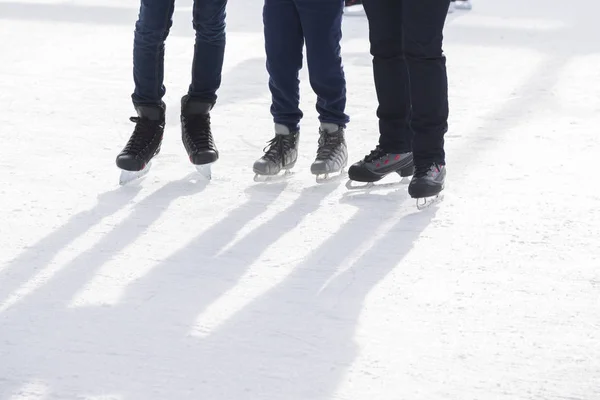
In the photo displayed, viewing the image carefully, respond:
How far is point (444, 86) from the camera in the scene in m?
3.09

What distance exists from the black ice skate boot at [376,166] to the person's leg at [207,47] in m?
0.49

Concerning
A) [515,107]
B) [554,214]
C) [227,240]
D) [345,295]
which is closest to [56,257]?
[227,240]

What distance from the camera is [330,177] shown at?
11.1ft

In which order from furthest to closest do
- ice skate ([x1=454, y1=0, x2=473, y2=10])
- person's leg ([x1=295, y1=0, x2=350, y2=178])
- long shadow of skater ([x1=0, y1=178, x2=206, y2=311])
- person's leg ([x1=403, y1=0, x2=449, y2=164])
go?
ice skate ([x1=454, y1=0, x2=473, y2=10]) → person's leg ([x1=295, y1=0, x2=350, y2=178]) → person's leg ([x1=403, y1=0, x2=449, y2=164]) → long shadow of skater ([x1=0, y1=178, x2=206, y2=311])

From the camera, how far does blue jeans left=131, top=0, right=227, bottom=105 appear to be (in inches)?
127

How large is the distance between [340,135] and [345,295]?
0.98 metres

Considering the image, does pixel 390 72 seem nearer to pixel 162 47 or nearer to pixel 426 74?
pixel 426 74

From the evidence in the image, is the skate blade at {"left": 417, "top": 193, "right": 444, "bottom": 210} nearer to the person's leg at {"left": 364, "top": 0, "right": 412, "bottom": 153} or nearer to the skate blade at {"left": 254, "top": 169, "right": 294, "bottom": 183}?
the person's leg at {"left": 364, "top": 0, "right": 412, "bottom": 153}

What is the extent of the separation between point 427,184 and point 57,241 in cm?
100

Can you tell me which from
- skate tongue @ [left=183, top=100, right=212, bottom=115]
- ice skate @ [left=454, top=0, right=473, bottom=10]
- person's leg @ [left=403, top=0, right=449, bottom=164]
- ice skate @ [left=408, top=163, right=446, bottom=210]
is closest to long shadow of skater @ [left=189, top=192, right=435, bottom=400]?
ice skate @ [left=408, top=163, right=446, bottom=210]

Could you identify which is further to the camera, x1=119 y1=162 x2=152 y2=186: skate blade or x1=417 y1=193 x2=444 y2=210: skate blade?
x1=119 y1=162 x2=152 y2=186: skate blade

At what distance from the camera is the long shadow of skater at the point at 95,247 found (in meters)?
2.54

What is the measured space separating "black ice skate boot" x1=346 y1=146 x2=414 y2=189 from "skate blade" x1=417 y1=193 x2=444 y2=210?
177 mm

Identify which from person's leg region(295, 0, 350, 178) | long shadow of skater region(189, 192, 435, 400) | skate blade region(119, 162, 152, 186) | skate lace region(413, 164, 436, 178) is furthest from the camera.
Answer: skate blade region(119, 162, 152, 186)
